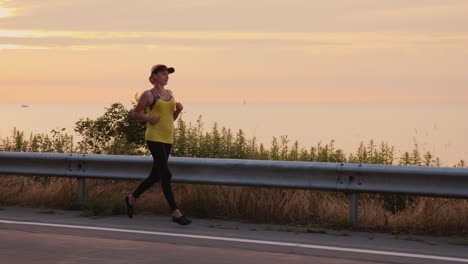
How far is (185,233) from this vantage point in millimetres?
9664

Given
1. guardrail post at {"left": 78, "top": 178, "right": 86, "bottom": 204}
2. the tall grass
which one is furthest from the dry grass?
guardrail post at {"left": 78, "top": 178, "right": 86, "bottom": 204}

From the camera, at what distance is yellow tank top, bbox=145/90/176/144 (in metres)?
10.7

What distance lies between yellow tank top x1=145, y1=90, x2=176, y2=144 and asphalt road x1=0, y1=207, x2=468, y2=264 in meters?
1.00

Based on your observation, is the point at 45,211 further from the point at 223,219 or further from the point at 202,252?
the point at 202,252

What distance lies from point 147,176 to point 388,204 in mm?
3170

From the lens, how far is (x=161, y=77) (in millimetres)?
10672

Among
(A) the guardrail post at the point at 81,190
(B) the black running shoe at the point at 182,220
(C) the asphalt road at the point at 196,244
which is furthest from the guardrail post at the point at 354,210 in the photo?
A: (A) the guardrail post at the point at 81,190

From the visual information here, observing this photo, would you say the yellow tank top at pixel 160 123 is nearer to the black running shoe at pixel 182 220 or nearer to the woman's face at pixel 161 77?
the woman's face at pixel 161 77

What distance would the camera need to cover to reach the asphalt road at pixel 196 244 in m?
8.18

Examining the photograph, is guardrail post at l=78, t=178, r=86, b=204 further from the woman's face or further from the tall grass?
the woman's face

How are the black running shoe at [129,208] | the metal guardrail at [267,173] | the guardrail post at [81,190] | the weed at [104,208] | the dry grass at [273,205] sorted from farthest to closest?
the guardrail post at [81,190], the weed at [104,208], the black running shoe at [129,208], the dry grass at [273,205], the metal guardrail at [267,173]

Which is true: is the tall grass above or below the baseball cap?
below

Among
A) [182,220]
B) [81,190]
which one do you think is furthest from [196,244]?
[81,190]

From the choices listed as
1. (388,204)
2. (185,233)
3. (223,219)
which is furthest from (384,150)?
(185,233)
